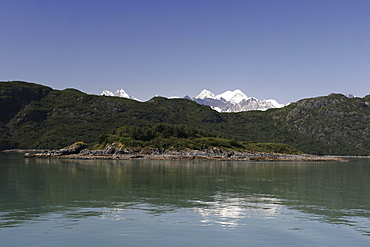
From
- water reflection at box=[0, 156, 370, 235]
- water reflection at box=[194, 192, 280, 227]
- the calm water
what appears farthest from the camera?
water reflection at box=[0, 156, 370, 235]

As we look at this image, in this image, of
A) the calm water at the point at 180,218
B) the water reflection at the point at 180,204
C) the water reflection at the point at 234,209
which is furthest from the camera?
the water reflection at the point at 180,204

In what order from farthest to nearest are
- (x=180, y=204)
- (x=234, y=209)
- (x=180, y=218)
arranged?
1. (x=180, y=204)
2. (x=234, y=209)
3. (x=180, y=218)

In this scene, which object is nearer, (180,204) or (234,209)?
(234,209)

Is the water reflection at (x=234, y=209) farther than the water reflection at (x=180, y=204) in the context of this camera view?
No

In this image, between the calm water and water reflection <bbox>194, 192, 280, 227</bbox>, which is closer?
the calm water

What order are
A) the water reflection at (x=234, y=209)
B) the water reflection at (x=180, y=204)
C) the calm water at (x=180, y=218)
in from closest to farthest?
1. the calm water at (x=180, y=218)
2. the water reflection at (x=234, y=209)
3. the water reflection at (x=180, y=204)

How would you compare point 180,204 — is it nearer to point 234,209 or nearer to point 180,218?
point 234,209

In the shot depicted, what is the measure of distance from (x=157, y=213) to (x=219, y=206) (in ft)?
26.7

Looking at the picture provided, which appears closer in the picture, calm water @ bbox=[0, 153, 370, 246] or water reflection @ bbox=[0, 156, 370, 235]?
calm water @ bbox=[0, 153, 370, 246]

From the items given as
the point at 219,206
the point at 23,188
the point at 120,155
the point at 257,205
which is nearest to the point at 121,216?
the point at 219,206

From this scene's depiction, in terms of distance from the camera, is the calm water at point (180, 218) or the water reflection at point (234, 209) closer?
the calm water at point (180, 218)

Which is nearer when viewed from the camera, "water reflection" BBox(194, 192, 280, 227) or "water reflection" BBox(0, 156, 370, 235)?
"water reflection" BBox(194, 192, 280, 227)

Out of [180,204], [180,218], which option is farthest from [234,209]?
[180,218]

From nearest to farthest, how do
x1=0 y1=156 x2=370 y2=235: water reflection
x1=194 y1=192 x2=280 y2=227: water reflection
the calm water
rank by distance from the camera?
the calm water, x1=194 y1=192 x2=280 y2=227: water reflection, x1=0 y1=156 x2=370 y2=235: water reflection
